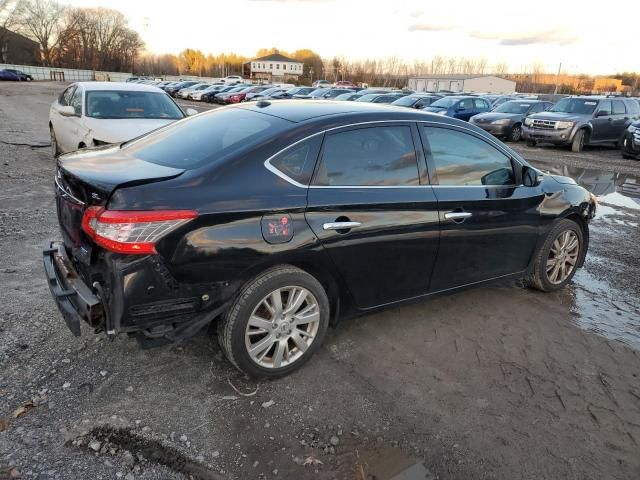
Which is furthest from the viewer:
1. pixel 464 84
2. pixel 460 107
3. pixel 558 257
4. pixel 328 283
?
pixel 464 84

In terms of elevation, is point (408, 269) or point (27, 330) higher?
point (408, 269)

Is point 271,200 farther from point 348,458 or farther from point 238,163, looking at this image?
point 348,458

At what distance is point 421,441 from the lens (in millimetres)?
2801

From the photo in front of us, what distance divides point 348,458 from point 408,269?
4.86 feet

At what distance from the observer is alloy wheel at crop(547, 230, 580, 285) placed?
4.76m

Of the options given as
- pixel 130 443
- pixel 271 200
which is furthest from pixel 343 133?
pixel 130 443

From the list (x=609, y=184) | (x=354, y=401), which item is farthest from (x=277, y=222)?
(x=609, y=184)

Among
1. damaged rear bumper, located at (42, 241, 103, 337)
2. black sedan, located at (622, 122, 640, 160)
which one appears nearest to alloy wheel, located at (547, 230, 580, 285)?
damaged rear bumper, located at (42, 241, 103, 337)

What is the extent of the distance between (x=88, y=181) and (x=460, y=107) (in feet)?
68.3

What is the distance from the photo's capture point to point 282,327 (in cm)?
319

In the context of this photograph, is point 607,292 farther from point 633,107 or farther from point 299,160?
point 633,107

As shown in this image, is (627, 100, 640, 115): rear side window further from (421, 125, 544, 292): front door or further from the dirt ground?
(421, 125, 544, 292): front door

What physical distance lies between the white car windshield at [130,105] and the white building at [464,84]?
86.5 metres

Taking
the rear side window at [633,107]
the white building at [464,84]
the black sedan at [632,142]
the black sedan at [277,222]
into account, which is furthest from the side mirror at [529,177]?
the white building at [464,84]
